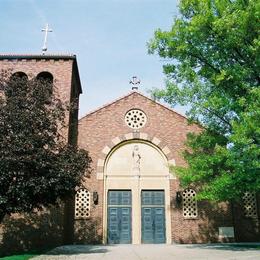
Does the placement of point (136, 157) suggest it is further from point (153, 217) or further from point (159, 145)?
point (153, 217)

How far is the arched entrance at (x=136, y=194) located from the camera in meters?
20.2

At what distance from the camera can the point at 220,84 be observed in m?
14.7

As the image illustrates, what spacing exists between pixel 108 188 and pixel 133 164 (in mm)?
2087

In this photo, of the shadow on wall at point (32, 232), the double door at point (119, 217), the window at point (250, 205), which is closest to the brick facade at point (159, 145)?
the window at point (250, 205)

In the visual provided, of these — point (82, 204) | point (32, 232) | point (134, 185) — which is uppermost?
point (134, 185)

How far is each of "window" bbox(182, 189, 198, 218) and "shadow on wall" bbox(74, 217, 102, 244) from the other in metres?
4.90

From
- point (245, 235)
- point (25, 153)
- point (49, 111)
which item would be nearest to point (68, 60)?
point (49, 111)

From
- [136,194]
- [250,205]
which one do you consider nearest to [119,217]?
[136,194]

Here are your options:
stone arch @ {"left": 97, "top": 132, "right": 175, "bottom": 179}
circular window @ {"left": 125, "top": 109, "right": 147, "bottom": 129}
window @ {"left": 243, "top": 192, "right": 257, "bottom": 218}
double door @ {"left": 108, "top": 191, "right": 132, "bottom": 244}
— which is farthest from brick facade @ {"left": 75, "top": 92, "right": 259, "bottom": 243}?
double door @ {"left": 108, "top": 191, "right": 132, "bottom": 244}

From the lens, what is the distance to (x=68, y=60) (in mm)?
21750

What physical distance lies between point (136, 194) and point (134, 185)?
54cm

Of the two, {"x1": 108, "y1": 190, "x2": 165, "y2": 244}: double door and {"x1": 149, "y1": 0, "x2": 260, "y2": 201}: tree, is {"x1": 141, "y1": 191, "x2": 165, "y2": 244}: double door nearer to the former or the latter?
{"x1": 108, "y1": 190, "x2": 165, "y2": 244}: double door

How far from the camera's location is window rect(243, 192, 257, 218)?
68.0 ft

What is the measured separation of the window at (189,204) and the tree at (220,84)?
18.1ft
